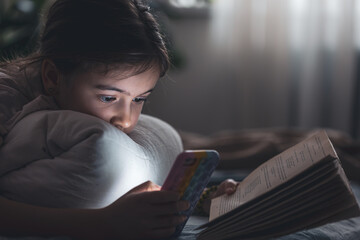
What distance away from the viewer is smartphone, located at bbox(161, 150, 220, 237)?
580 mm

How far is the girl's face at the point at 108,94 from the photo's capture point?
750 mm

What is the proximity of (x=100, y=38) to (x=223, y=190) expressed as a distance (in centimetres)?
34

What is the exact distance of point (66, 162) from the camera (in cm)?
62

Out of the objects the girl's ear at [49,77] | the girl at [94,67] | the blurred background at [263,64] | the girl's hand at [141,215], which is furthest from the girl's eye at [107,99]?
the blurred background at [263,64]

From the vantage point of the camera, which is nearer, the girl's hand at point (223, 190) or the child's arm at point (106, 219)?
the child's arm at point (106, 219)

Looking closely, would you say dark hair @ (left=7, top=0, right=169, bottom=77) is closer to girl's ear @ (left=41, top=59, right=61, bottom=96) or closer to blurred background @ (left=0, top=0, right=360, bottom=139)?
girl's ear @ (left=41, top=59, right=61, bottom=96)

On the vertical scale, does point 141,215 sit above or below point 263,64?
above

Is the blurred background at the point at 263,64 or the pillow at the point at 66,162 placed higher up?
the pillow at the point at 66,162

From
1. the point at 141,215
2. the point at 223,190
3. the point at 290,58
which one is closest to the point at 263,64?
the point at 290,58

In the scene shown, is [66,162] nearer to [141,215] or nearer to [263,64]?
[141,215]

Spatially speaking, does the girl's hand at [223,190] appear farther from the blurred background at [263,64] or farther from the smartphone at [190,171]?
Answer: the blurred background at [263,64]

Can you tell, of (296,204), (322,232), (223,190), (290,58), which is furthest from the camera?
(290,58)

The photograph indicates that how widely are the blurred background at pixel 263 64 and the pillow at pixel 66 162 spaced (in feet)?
6.22

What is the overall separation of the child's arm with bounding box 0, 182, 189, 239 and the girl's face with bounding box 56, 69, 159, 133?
20 cm
